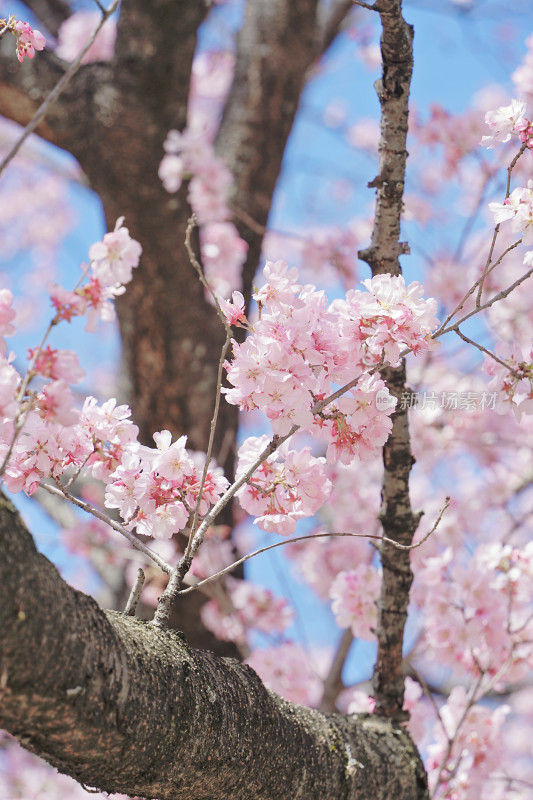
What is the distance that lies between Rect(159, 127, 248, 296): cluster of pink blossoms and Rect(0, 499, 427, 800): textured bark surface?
7.25 ft

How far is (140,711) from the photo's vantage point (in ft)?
3.39

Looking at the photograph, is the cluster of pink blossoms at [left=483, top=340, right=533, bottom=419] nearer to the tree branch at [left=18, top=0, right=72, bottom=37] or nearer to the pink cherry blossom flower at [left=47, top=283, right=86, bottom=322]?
the pink cherry blossom flower at [left=47, top=283, right=86, bottom=322]

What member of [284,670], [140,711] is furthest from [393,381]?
[284,670]

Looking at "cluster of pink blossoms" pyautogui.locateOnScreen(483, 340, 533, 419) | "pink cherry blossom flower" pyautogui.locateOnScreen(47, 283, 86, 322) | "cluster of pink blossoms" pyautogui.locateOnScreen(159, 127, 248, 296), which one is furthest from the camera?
"cluster of pink blossoms" pyautogui.locateOnScreen(159, 127, 248, 296)

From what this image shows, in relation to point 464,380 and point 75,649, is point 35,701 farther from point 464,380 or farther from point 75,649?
point 464,380

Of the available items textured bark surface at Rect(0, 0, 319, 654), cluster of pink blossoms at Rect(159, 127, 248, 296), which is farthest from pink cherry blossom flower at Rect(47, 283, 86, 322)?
cluster of pink blossoms at Rect(159, 127, 248, 296)

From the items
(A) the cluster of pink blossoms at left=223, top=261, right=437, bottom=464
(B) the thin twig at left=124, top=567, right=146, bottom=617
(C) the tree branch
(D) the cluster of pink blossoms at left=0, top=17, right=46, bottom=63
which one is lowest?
(B) the thin twig at left=124, top=567, right=146, bottom=617

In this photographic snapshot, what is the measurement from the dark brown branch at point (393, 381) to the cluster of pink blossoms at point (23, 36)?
2.31 ft

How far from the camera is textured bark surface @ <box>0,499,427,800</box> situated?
90 cm

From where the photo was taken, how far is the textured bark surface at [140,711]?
0.90 m

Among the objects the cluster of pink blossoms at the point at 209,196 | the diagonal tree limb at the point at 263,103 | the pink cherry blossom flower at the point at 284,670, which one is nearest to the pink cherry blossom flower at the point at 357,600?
the pink cherry blossom flower at the point at 284,670

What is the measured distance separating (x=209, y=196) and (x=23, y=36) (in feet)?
5.92

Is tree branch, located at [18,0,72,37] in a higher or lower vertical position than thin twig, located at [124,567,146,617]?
higher

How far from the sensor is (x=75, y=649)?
3.13ft
